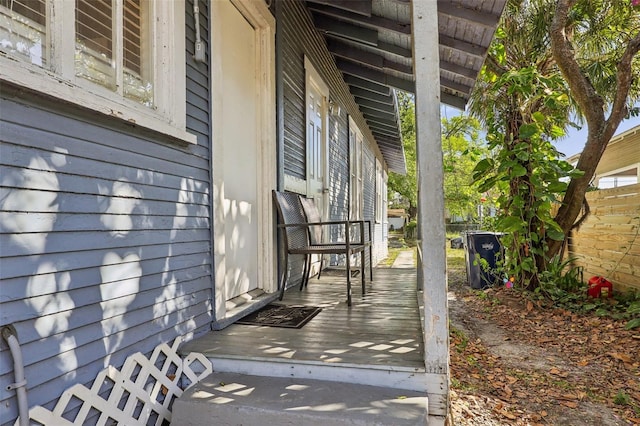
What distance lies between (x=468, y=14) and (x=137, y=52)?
260 cm

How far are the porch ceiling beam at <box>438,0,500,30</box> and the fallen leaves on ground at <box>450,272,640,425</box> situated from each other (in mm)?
2721

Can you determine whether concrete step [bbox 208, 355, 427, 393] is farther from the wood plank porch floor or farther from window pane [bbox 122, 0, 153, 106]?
window pane [bbox 122, 0, 153, 106]

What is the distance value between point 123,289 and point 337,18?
4039 mm

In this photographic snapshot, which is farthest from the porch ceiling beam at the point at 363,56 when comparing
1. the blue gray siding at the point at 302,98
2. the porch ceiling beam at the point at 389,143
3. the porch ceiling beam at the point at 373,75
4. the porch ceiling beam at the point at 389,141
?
the porch ceiling beam at the point at 389,143

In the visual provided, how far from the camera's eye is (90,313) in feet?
4.73

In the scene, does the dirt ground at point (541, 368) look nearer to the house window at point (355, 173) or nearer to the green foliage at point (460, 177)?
the house window at point (355, 173)

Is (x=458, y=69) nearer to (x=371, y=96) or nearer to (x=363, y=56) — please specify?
(x=363, y=56)

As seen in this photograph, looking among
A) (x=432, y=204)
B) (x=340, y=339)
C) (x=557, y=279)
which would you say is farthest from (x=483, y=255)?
(x=432, y=204)

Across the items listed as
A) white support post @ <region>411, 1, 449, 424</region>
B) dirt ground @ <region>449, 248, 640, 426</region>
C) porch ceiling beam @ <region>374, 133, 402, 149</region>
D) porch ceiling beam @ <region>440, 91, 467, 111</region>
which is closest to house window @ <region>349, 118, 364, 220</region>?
porch ceiling beam @ <region>440, 91, 467, 111</region>

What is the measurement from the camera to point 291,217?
331 centimetres

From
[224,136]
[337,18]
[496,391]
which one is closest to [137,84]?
[224,136]

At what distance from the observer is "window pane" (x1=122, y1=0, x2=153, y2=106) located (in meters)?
1.77

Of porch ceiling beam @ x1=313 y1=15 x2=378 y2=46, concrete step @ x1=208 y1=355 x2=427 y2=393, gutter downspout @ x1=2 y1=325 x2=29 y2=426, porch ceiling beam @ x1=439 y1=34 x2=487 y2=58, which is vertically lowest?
concrete step @ x1=208 y1=355 x2=427 y2=393

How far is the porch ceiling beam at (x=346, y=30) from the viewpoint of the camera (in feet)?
14.8
